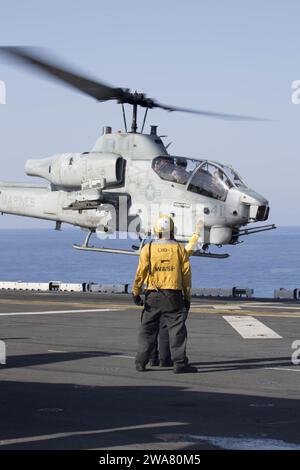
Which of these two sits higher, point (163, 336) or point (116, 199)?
point (116, 199)

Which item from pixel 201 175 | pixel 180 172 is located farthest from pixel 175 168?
pixel 201 175

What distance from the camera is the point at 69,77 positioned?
78.1 ft

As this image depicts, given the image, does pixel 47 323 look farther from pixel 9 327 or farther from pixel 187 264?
pixel 187 264

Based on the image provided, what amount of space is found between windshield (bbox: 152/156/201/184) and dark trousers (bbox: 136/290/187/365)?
15.5 metres

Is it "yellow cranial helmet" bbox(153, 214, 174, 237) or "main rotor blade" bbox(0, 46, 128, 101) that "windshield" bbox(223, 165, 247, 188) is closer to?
"main rotor blade" bbox(0, 46, 128, 101)

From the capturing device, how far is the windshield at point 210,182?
28.4 meters

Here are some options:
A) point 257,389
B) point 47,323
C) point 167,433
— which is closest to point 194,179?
point 47,323

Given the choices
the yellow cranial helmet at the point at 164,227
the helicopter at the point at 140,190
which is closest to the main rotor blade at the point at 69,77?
the helicopter at the point at 140,190

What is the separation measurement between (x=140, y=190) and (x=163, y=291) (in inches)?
647

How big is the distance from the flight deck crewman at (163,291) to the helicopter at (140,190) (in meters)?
13.7

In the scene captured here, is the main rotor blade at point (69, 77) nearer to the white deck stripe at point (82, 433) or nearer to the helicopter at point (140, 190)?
the helicopter at point (140, 190)

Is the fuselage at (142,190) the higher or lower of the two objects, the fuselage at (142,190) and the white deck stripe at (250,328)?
the higher

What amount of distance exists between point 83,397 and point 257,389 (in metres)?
2.16

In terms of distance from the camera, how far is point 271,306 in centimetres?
2747
